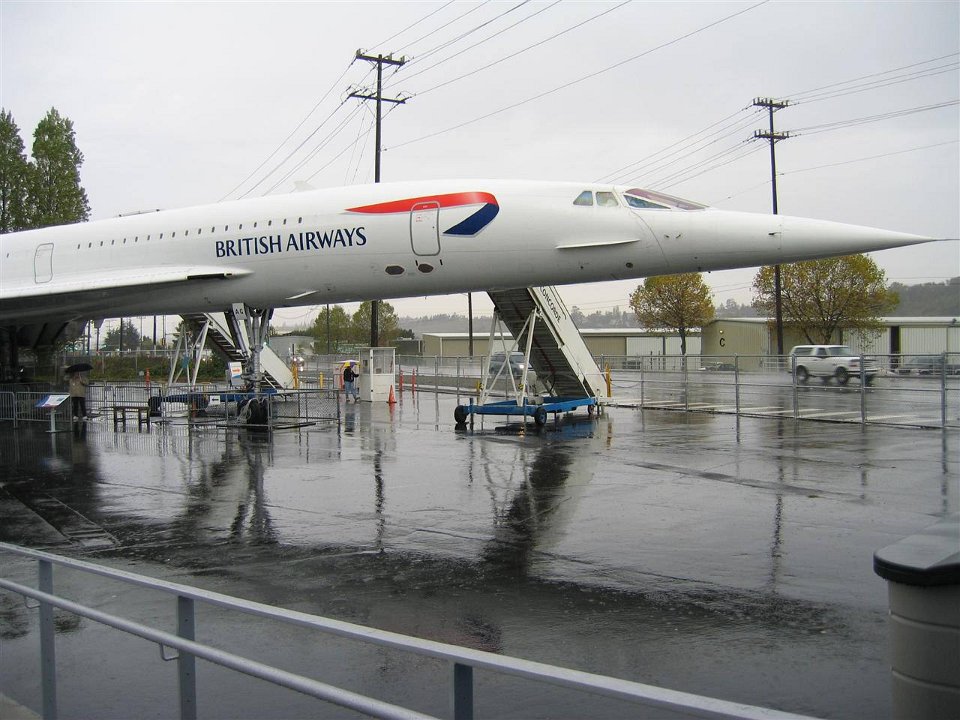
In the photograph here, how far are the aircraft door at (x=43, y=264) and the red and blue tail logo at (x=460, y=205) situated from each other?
802 cm

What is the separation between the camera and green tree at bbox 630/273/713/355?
57.1m

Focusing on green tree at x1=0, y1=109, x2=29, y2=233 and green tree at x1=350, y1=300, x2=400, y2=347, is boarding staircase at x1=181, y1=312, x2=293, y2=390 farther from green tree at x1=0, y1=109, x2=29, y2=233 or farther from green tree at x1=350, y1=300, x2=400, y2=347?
green tree at x1=350, y1=300, x2=400, y2=347

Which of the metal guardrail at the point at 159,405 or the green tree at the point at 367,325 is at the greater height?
the green tree at the point at 367,325

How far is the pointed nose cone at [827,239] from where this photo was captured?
33.1ft

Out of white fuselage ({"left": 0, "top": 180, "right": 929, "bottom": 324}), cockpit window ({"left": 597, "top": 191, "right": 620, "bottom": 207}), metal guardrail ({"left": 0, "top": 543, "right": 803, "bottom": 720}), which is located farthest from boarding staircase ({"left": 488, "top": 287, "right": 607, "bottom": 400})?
metal guardrail ({"left": 0, "top": 543, "right": 803, "bottom": 720})

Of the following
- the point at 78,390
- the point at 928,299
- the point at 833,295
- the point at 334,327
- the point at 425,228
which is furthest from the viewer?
the point at 928,299

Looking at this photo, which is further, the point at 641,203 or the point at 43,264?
the point at 43,264

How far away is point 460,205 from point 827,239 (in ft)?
17.4

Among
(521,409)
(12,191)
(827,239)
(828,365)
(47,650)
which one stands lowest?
(47,650)

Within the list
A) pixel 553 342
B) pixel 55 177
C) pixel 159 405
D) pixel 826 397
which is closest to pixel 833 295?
pixel 826 397

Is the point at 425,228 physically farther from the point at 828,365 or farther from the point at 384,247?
the point at 828,365

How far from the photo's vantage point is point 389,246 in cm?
1337

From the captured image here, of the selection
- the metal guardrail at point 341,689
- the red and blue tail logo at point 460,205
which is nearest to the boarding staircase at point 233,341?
the red and blue tail logo at point 460,205

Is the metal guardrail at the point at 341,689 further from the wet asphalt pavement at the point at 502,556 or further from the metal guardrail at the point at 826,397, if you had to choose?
the metal guardrail at the point at 826,397
